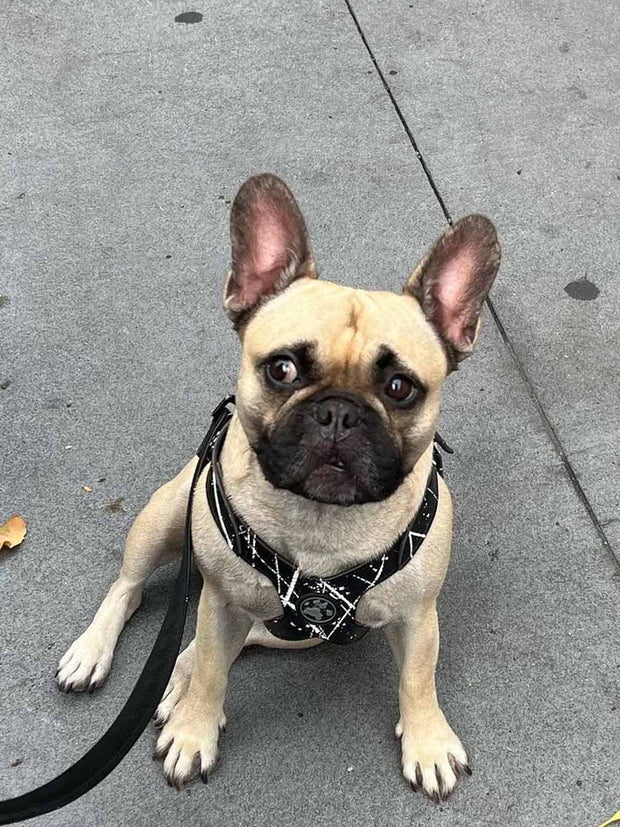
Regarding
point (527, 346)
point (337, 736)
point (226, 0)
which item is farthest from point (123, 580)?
point (226, 0)

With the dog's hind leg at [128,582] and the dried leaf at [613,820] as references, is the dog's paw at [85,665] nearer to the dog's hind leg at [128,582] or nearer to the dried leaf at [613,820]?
the dog's hind leg at [128,582]

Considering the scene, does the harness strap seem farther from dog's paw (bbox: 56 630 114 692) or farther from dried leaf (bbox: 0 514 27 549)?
dried leaf (bbox: 0 514 27 549)

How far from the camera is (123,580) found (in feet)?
9.70

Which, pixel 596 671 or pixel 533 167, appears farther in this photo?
pixel 533 167

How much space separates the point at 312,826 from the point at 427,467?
44.3 inches

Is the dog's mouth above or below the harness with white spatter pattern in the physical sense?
above

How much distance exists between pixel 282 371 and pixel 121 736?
974 mm

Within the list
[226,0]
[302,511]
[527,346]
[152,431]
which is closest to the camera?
[302,511]

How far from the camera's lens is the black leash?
6.61ft

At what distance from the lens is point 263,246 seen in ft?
7.63

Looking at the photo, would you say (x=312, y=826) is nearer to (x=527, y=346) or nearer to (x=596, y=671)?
(x=596, y=671)

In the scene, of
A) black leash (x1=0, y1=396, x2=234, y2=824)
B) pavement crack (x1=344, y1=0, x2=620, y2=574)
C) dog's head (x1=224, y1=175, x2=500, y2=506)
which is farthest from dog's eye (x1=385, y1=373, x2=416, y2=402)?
pavement crack (x1=344, y1=0, x2=620, y2=574)

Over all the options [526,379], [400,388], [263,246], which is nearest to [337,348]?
[400,388]

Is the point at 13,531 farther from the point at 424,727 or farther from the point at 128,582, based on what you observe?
the point at 424,727
